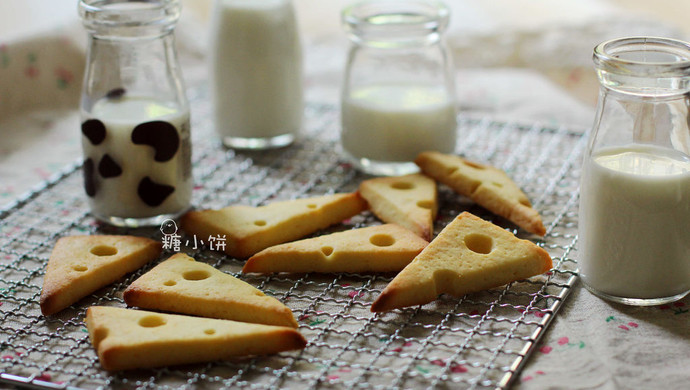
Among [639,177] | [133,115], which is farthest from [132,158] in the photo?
[639,177]

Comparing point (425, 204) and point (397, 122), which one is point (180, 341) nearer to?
point (425, 204)

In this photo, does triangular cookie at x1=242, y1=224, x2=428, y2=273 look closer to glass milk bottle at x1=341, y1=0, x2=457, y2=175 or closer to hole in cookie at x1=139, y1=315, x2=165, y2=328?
hole in cookie at x1=139, y1=315, x2=165, y2=328

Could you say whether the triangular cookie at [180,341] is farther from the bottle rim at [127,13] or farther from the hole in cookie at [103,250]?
the bottle rim at [127,13]

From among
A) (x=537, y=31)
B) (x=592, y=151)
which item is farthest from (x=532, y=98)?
(x=592, y=151)

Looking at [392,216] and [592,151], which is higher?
[592,151]

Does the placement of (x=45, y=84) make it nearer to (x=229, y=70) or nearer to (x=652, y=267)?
(x=229, y=70)

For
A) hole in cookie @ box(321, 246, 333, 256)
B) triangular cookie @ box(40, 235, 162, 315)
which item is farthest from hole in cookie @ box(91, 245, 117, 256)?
hole in cookie @ box(321, 246, 333, 256)

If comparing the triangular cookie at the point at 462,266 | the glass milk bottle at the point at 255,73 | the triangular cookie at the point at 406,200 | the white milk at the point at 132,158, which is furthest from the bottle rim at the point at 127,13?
the triangular cookie at the point at 462,266
